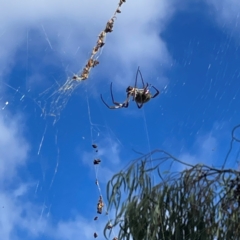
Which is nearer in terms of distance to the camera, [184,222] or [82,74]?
[184,222]

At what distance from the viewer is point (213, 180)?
496 cm

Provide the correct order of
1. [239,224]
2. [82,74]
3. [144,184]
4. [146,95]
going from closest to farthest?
[239,224] < [144,184] < [146,95] < [82,74]

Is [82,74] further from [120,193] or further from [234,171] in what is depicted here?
[234,171]

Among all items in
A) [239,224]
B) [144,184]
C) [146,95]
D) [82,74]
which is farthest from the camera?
[82,74]

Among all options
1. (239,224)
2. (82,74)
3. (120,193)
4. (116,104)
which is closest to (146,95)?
(116,104)

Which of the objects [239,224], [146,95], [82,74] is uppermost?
[82,74]

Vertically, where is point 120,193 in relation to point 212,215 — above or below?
above

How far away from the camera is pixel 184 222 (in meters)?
4.95

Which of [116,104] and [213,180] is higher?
[116,104]

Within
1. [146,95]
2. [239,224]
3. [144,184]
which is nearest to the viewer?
[239,224]

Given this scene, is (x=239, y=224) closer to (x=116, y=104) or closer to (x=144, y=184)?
(x=144, y=184)

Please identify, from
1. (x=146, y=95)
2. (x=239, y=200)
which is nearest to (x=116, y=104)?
(x=146, y=95)

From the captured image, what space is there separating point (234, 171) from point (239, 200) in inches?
8.9

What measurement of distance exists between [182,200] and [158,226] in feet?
0.91
